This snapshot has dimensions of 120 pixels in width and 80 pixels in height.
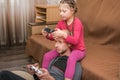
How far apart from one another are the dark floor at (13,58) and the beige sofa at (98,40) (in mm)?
261

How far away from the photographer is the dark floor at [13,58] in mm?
3284

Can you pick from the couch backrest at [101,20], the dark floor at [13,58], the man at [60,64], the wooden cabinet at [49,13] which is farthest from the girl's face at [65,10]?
the wooden cabinet at [49,13]

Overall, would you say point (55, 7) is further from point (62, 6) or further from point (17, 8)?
point (62, 6)

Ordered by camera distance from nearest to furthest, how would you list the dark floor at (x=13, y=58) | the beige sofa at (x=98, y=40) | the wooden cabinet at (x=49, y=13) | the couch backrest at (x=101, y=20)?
the beige sofa at (x=98, y=40) < the couch backrest at (x=101, y=20) < the dark floor at (x=13, y=58) < the wooden cabinet at (x=49, y=13)

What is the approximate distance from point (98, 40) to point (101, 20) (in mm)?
268

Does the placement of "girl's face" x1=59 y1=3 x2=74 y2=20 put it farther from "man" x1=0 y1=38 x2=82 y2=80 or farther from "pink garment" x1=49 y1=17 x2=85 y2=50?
"man" x1=0 y1=38 x2=82 y2=80

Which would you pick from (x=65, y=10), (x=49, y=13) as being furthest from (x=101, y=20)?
(x=49, y=13)

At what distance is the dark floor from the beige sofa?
0.86 feet

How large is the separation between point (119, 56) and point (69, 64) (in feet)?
2.36

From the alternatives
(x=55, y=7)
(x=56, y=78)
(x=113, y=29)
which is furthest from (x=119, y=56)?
(x=55, y=7)

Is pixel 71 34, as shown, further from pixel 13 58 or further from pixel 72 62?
pixel 13 58

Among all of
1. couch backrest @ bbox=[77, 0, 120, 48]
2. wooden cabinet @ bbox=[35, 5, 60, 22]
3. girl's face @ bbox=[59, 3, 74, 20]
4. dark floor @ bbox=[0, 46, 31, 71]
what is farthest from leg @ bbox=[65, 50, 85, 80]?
wooden cabinet @ bbox=[35, 5, 60, 22]

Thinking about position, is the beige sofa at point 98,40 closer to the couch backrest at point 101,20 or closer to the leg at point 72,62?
the couch backrest at point 101,20

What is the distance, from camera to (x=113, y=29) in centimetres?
269
